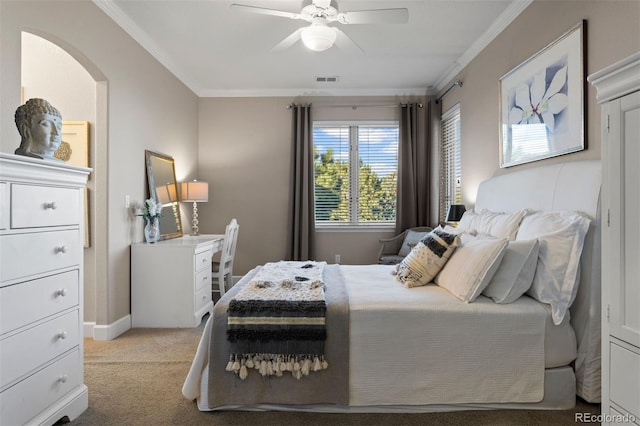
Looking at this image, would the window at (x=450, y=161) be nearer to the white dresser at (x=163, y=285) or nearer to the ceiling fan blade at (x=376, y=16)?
the ceiling fan blade at (x=376, y=16)

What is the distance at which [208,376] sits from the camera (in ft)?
6.31

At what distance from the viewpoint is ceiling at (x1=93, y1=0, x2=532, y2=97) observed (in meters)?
3.04

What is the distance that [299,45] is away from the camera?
3.75 m

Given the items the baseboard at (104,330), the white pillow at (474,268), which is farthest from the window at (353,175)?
the white pillow at (474,268)

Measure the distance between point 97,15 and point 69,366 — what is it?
2699 mm

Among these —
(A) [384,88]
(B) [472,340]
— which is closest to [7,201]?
(B) [472,340]

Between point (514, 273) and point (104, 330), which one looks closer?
point (514, 273)

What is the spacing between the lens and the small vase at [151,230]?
3.61m

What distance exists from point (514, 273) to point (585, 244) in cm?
42

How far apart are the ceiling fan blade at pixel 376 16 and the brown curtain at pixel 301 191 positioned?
2578 millimetres

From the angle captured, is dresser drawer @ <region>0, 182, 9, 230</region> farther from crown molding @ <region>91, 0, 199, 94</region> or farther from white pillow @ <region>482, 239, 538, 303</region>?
white pillow @ <region>482, 239, 538, 303</region>

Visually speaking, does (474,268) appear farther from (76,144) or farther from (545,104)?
(76,144)

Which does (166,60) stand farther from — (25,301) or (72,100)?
(25,301)

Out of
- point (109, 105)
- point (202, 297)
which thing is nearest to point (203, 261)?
A: point (202, 297)
